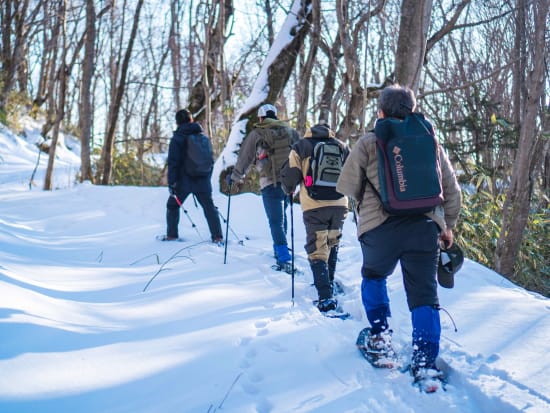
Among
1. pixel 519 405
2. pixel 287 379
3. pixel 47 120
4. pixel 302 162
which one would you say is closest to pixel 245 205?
pixel 302 162

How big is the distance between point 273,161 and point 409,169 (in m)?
2.54

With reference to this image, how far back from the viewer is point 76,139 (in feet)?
72.0

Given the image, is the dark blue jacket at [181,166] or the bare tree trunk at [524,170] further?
the dark blue jacket at [181,166]

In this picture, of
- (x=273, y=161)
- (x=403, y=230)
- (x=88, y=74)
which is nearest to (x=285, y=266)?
(x=273, y=161)

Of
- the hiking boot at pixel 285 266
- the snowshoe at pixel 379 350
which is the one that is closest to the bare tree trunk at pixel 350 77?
the hiking boot at pixel 285 266

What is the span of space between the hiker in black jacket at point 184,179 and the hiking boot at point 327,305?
2.68 m

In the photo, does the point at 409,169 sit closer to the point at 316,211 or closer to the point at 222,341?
the point at 316,211

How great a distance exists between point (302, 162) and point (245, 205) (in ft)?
14.2

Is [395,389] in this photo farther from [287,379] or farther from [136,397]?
[136,397]

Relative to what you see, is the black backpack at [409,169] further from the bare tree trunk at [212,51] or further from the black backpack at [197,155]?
the bare tree trunk at [212,51]

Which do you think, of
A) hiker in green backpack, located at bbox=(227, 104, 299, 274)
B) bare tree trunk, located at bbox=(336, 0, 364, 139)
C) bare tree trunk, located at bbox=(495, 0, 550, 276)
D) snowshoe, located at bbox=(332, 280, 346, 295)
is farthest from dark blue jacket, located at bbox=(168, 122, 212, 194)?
bare tree trunk, located at bbox=(495, 0, 550, 276)

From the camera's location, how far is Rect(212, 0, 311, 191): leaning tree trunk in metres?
9.48

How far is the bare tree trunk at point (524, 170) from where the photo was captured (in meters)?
5.60

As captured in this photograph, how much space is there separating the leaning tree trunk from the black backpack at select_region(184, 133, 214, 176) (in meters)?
3.43
